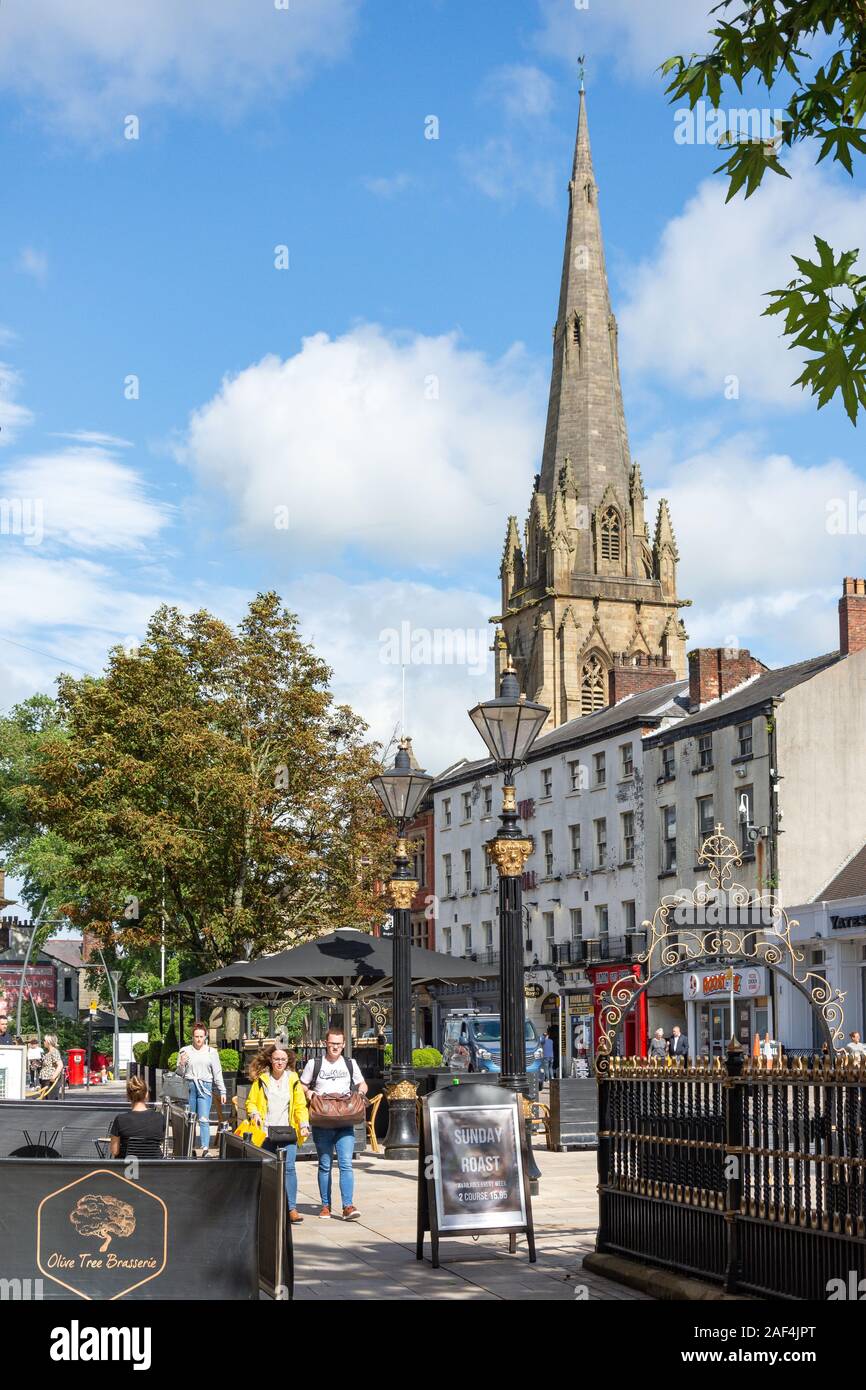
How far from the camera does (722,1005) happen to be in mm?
52531

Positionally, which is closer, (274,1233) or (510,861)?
(274,1233)

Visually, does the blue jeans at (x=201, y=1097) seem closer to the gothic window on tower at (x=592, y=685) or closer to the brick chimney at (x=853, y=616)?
the brick chimney at (x=853, y=616)

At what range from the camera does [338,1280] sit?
11430 mm

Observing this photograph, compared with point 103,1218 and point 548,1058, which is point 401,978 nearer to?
point 103,1218

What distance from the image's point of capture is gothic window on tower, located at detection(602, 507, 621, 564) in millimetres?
112500

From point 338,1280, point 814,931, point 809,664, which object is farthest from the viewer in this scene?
point 809,664

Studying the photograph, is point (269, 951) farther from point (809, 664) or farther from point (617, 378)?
point (617, 378)

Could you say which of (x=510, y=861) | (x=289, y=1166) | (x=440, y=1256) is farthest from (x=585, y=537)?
(x=440, y=1256)

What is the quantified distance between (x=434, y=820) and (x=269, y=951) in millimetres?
39551

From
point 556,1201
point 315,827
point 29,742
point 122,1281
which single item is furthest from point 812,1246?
point 29,742

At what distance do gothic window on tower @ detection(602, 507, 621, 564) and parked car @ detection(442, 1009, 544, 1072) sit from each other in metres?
65.9

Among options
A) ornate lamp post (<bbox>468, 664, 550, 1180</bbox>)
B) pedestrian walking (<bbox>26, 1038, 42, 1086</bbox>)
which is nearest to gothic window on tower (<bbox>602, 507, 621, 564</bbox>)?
pedestrian walking (<bbox>26, 1038, 42, 1086</bbox>)

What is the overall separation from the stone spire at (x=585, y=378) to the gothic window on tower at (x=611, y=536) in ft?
3.63

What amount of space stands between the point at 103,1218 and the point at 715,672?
51692 millimetres
